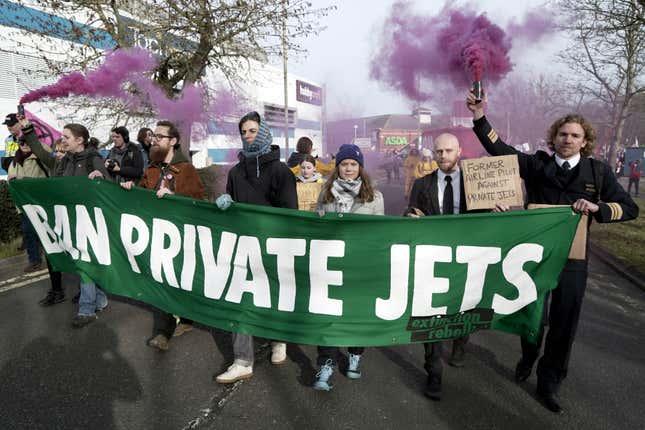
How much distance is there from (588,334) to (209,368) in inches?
142

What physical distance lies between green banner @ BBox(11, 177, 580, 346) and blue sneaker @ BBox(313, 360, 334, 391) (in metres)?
0.30

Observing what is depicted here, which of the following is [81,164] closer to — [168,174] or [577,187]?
[168,174]

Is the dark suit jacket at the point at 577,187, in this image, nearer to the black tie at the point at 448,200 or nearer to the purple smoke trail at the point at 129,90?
the black tie at the point at 448,200

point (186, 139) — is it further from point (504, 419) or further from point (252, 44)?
point (504, 419)

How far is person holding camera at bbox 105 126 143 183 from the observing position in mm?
4816

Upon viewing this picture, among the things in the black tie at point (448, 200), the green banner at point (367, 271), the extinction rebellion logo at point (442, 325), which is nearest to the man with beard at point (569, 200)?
the green banner at point (367, 271)

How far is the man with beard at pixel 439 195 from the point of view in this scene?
3160 millimetres

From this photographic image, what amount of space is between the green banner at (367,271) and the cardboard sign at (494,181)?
0.69 ft

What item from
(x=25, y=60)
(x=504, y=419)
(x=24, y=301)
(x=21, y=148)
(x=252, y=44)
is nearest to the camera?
(x=504, y=419)

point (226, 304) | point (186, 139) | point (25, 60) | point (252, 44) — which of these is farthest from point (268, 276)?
point (25, 60)

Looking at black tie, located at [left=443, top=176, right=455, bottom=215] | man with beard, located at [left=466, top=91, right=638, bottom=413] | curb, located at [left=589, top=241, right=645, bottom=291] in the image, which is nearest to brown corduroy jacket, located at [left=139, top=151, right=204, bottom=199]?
black tie, located at [left=443, top=176, right=455, bottom=215]

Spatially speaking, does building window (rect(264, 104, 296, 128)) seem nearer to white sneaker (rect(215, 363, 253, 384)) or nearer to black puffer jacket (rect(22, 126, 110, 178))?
black puffer jacket (rect(22, 126, 110, 178))

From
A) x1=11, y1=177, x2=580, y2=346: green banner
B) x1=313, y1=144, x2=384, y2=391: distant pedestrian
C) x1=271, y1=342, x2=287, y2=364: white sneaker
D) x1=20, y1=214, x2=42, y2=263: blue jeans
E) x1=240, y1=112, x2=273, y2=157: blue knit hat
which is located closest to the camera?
x1=11, y1=177, x2=580, y2=346: green banner

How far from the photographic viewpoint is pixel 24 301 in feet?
16.7
